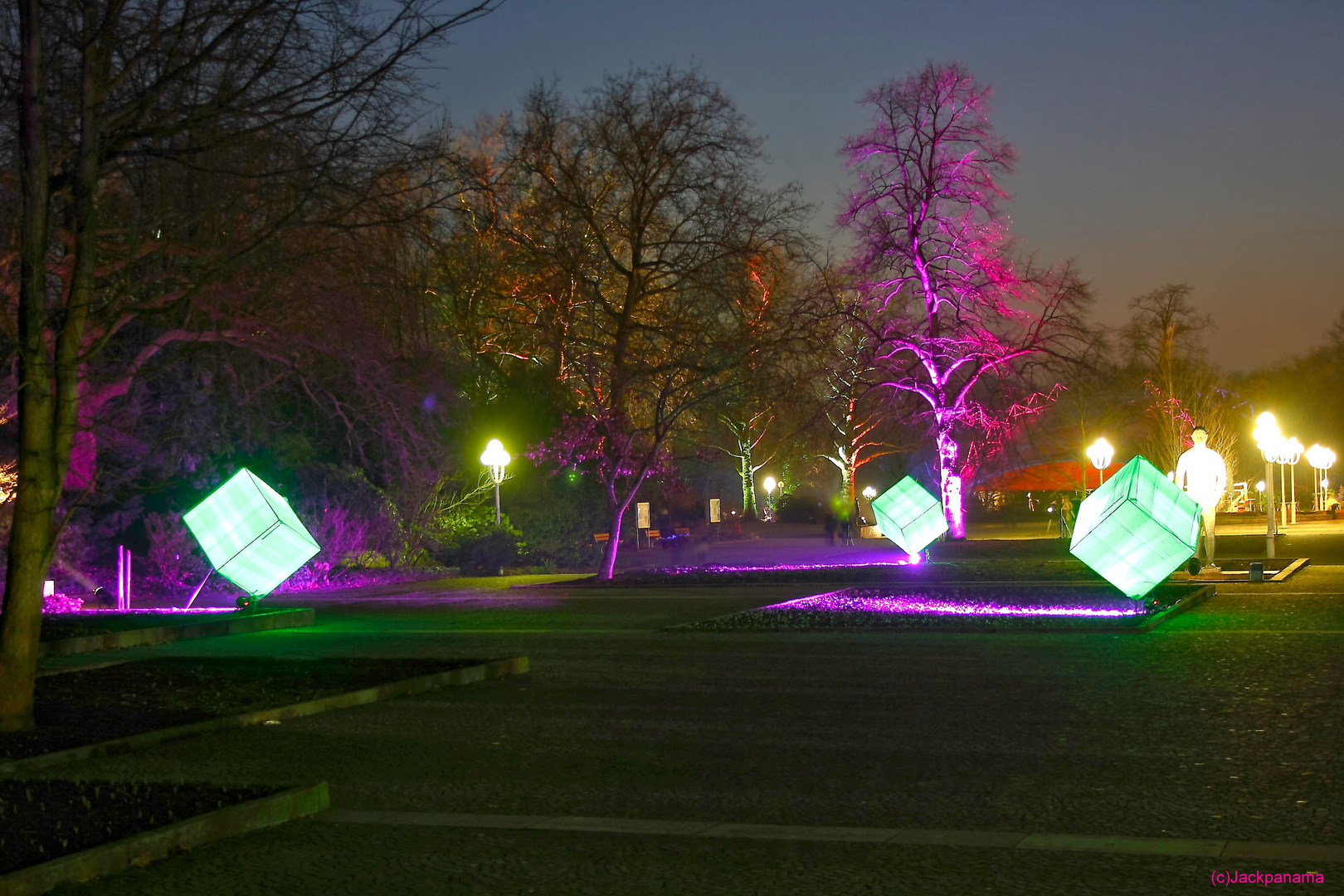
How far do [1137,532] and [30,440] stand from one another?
501 inches

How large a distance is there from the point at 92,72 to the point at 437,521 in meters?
26.7

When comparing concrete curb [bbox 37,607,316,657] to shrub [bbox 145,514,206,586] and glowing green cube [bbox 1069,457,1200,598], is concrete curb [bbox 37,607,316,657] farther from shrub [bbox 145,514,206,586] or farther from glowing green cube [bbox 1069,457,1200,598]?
glowing green cube [bbox 1069,457,1200,598]

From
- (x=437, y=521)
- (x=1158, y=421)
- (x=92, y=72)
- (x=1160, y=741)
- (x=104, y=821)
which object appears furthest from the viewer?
(x=1158, y=421)

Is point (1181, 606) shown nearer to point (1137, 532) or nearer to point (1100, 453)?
point (1137, 532)

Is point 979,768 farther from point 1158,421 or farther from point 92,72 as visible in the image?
point 1158,421

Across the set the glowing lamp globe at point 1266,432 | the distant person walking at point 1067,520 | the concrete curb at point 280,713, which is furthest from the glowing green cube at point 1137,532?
the distant person walking at point 1067,520

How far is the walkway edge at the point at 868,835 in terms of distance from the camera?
20.4 ft

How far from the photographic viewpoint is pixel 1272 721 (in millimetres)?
9461

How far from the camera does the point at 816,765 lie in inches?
336

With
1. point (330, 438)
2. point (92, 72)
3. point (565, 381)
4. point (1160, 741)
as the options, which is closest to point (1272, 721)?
point (1160, 741)

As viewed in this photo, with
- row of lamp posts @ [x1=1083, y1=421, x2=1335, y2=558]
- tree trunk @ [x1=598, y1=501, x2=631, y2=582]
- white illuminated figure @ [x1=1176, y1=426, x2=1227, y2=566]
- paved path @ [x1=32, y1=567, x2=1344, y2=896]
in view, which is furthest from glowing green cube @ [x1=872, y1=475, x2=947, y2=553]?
paved path @ [x1=32, y1=567, x2=1344, y2=896]

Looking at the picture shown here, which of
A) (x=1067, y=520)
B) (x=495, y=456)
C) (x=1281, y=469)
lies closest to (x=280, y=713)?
(x=495, y=456)

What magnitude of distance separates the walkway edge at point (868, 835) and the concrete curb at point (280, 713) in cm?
266

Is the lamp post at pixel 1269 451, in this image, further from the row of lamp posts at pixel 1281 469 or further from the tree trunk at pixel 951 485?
the tree trunk at pixel 951 485
